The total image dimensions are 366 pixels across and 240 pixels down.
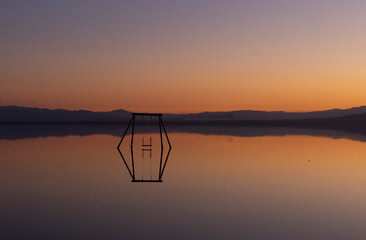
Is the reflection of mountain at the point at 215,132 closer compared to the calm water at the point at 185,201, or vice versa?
the calm water at the point at 185,201

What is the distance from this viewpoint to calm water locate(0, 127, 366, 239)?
8.87 meters

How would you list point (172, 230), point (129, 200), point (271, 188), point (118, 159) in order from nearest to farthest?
point (172, 230) < point (129, 200) < point (271, 188) < point (118, 159)

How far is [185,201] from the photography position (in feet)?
38.8

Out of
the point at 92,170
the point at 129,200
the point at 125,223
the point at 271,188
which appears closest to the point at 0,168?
the point at 92,170

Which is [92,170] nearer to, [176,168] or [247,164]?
[176,168]

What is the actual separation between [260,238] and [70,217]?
4.87 metres

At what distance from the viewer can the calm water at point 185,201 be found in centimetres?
887

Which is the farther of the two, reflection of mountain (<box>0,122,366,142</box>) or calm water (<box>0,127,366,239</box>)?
reflection of mountain (<box>0,122,366,142</box>)

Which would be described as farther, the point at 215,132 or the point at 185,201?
the point at 215,132

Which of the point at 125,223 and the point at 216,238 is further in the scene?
the point at 125,223

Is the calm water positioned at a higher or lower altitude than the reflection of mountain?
lower

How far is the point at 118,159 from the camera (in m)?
22.5

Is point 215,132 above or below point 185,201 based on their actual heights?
above

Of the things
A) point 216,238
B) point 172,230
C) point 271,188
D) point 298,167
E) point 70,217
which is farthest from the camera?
point 298,167
